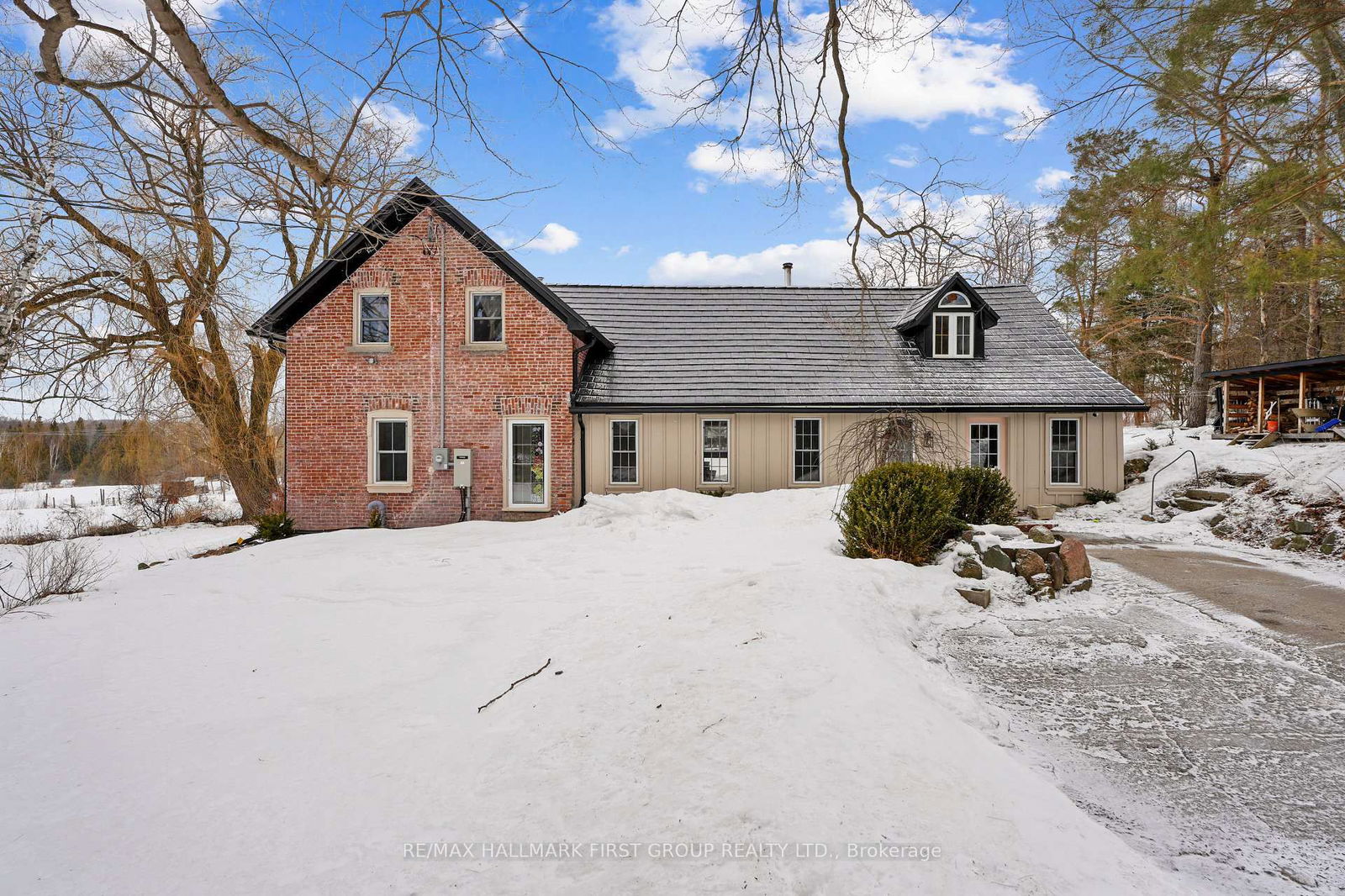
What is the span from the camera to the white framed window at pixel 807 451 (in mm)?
14367

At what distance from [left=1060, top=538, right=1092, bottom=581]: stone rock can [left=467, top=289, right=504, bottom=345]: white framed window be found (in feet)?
37.4

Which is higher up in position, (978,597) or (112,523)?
(978,597)

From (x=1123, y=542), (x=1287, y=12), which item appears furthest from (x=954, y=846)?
(x=1123, y=542)

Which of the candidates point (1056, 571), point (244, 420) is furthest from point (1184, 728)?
point (244, 420)

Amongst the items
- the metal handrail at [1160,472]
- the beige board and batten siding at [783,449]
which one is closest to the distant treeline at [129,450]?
the beige board and batten siding at [783,449]

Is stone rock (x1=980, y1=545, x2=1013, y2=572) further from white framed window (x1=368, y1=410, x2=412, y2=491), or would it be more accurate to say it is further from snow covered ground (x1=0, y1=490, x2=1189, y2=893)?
white framed window (x1=368, y1=410, x2=412, y2=491)

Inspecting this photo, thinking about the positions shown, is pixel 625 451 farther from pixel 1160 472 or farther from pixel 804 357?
pixel 1160 472

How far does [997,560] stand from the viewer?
290 inches

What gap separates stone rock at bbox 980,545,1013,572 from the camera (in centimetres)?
734

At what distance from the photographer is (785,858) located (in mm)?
2479

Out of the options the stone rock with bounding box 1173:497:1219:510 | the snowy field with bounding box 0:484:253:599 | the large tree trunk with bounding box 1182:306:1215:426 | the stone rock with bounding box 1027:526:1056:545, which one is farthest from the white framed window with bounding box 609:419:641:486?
the large tree trunk with bounding box 1182:306:1215:426

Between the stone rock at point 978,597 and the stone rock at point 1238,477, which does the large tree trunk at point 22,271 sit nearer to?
the stone rock at point 978,597

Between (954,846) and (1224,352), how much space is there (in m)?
30.8

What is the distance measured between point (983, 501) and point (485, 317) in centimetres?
1085
